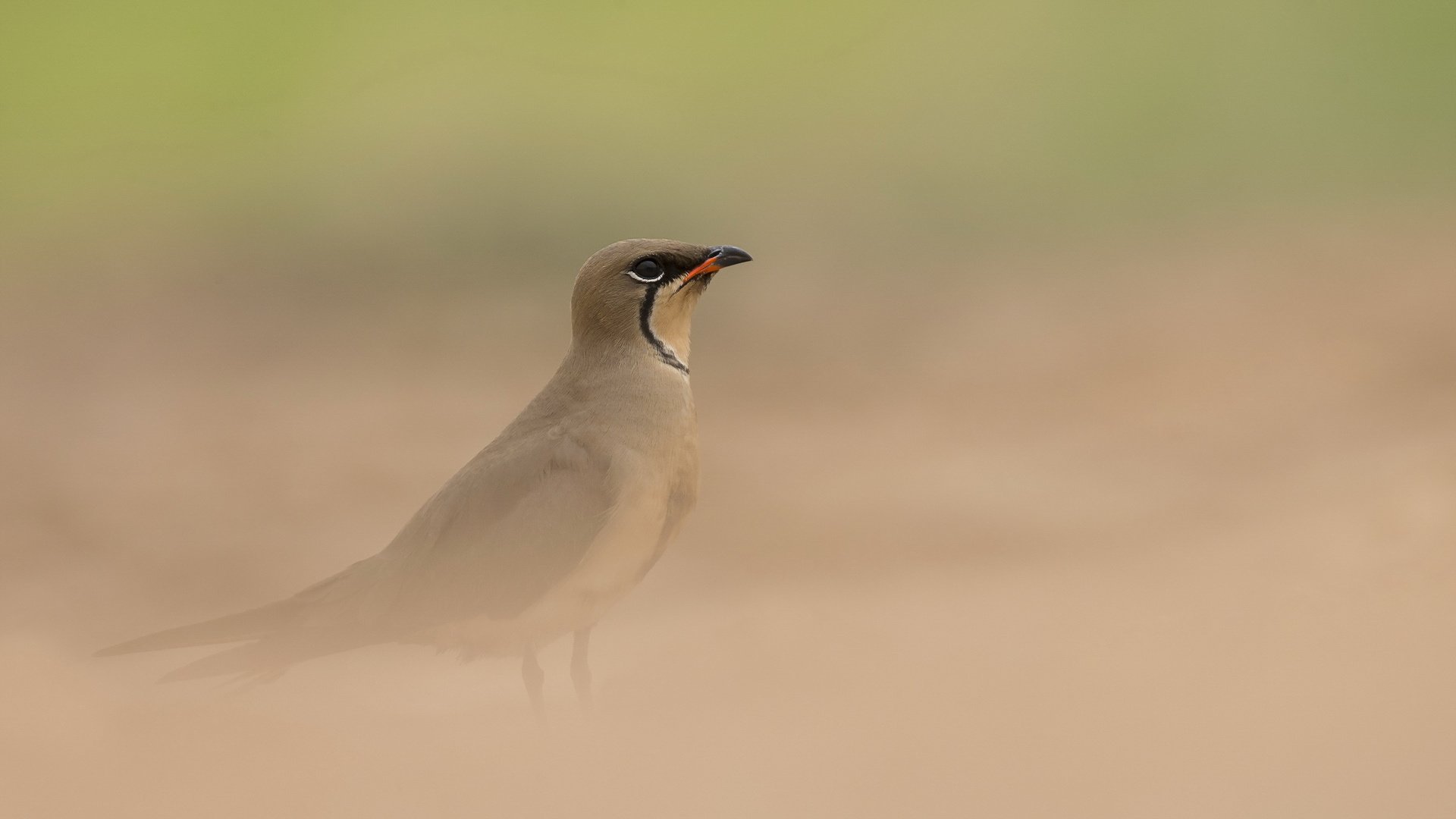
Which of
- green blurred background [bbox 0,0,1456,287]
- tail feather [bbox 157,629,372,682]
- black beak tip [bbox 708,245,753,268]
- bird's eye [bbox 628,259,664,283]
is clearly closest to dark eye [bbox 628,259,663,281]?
bird's eye [bbox 628,259,664,283]

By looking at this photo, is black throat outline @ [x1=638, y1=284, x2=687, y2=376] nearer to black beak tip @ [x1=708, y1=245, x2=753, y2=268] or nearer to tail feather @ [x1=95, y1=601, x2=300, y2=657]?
black beak tip @ [x1=708, y1=245, x2=753, y2=268]

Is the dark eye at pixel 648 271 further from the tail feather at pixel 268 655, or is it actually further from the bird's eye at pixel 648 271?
the tail feather at pixel 268 655

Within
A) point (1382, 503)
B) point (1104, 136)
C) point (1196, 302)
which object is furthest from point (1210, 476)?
point (1104, 136)

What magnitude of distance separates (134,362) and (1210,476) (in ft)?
19.1

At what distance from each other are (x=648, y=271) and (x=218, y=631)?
1253 mm

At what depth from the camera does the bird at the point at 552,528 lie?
121 inches

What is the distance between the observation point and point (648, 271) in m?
3.21

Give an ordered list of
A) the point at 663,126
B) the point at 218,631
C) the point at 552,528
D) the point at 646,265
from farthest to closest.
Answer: the point at 663,126
the point at 646,265
the point at 552,528
the point at 218,631

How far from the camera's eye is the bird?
10.1ft

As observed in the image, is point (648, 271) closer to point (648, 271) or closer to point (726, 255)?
point (648, 271)

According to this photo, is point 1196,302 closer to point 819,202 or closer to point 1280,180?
point 1280,180

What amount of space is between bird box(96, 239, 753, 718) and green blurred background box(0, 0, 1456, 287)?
5162 mm

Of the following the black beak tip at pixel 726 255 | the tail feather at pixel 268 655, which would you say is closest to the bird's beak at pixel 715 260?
the black beak tip at pixel 726 255

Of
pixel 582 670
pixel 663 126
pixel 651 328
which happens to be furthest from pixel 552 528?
pixel 663 126
